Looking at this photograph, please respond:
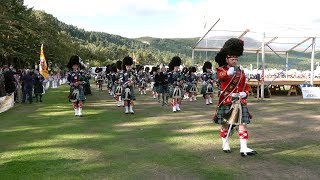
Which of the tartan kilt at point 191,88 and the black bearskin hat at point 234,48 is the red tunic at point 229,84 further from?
the tartan kilt at point 191,88

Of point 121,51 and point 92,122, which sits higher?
point 121,51

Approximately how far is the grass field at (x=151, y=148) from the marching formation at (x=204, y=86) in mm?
663

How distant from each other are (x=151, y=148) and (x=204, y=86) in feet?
38.8

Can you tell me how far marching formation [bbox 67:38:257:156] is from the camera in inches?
324

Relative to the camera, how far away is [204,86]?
20391 mm

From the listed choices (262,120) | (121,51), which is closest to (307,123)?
(262,120)

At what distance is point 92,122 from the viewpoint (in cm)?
1355

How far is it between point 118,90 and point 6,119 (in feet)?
15.6

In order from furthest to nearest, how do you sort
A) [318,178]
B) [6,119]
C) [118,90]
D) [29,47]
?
[29,47] < [118,90] < [6,119] < [318,178]

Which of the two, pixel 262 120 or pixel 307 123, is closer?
pixel 307 123

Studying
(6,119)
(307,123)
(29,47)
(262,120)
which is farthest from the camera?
(29,47)

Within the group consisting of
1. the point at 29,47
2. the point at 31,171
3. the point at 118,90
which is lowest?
the point at 31,171

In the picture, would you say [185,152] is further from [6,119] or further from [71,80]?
[6,119]

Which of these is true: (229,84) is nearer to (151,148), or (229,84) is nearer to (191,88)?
(151,148)
